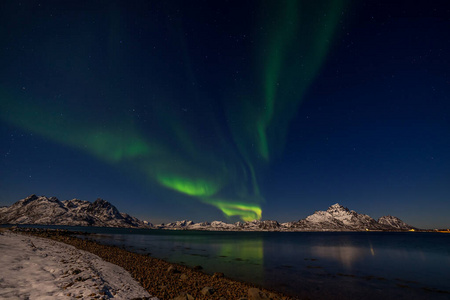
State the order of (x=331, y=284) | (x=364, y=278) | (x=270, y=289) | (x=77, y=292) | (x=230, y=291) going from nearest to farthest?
(x=77, y=292) → (x=230, y=291) → (x=270, y=289) → (x=331, y=284) → (x=364, y=278)

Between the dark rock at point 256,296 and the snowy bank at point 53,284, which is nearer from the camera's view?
the snowy bank at point 53,284

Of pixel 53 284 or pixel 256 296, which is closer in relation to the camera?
pixel 53 284

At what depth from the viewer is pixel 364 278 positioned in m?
28.3

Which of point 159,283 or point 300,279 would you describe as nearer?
point 159,283

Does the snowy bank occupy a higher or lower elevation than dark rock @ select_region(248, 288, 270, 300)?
higher

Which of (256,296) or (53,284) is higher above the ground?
(53,284)

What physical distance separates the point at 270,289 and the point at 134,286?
43.4 ft

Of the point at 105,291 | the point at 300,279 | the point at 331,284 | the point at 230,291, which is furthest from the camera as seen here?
the point at 300,279

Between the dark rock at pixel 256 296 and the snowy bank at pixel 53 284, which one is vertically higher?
the snowy bank at pixel 53 284

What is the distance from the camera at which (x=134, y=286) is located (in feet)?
A: 53.4

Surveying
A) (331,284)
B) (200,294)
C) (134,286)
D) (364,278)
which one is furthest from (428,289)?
(134,286)

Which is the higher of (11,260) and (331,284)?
(11,260)

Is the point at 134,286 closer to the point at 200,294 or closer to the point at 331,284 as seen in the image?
the point at 200,294

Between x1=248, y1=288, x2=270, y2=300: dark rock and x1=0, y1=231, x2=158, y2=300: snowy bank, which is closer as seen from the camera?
x1=0, y1=231, x2=158, y2=300: snowy bank
